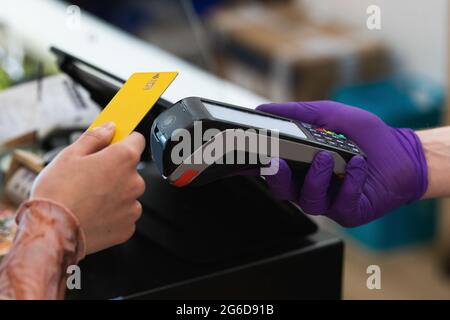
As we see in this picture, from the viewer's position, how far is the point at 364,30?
10.0ft

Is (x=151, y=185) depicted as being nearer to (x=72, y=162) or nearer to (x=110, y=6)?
(x=72, y=162)

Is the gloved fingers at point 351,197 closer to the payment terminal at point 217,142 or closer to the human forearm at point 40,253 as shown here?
the payment terminal at point 217,142

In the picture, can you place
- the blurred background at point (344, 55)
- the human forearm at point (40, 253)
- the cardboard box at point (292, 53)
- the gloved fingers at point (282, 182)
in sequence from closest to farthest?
the human forearm at point (40, 253)
the gloved fingers at point (282, 182)
the blurred background at point (344, 55)
the cardboard box at point (292, 53)

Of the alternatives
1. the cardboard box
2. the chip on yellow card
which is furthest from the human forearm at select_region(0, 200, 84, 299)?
the cardboard box

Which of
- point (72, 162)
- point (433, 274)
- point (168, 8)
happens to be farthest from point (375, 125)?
point (433, 274)

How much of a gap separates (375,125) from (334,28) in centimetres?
214

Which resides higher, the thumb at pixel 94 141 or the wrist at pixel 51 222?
the thumb at pixel 94 141

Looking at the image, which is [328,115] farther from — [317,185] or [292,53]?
[292,53]

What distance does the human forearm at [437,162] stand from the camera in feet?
3.54

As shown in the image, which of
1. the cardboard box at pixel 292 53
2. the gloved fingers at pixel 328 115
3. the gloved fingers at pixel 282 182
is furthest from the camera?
the cardboard box at pixel 292 53

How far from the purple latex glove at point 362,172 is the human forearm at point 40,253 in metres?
0.26

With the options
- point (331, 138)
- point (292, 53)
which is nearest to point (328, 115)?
point (331, 138)

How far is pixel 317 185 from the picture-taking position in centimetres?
89

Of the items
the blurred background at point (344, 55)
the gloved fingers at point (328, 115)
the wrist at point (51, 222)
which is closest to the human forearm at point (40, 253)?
the wrist at point (51, 222)
